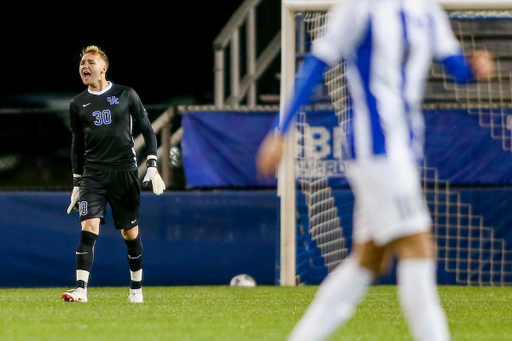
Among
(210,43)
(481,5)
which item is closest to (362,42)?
(481,5)

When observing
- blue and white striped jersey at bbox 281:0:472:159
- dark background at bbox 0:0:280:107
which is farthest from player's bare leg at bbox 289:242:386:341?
dark background at bbox 0:0:280:107

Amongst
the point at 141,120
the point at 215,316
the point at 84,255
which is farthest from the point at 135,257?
the point at 215,316

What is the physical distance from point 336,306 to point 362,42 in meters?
1.04

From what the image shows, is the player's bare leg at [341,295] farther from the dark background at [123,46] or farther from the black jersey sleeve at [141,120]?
the dark background at [123,46]

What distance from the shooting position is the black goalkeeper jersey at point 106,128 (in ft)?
22.4

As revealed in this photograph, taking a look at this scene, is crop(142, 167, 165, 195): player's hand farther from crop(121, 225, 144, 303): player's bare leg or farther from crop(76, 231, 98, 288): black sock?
crop(76, 231, 98, 288): black sock

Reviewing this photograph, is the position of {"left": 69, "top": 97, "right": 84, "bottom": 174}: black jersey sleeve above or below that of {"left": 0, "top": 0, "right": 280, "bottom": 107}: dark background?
below

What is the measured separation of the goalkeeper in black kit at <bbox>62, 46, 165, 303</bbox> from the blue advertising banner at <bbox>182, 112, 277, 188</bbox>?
11.3 ft

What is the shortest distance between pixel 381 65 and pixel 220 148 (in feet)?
22.8

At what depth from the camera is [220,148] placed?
412 inches

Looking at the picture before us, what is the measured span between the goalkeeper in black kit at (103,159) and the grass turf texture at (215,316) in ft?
1.77

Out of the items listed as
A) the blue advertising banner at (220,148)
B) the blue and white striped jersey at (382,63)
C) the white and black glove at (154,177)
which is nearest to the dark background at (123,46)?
the blue advertising banner at (220,148)

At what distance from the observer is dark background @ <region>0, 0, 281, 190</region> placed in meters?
12.9

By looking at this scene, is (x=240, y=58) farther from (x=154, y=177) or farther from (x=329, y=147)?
(x=154, y=177)
